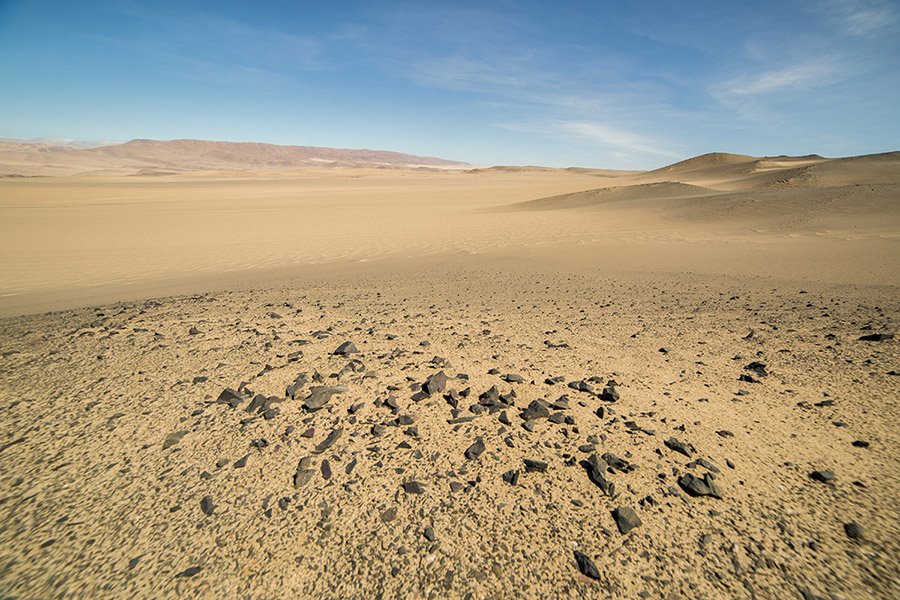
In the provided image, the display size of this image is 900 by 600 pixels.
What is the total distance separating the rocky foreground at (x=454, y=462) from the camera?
63.8 inches

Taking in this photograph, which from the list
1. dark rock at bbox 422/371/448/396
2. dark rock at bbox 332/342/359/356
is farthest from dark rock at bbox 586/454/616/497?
dark rock at bbox 332/342/359/356

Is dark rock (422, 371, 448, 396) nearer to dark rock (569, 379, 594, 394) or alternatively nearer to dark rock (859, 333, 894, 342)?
dark rock (569, 379, 594, 394)

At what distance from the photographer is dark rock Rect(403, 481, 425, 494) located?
6.61 feet

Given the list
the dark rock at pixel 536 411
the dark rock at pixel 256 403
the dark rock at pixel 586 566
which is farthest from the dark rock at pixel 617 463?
the dark rock at pixel 256 403

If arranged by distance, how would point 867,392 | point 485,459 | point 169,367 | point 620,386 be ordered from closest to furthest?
point 485,459 → point 867,392 → point 620,386 → point 169,367

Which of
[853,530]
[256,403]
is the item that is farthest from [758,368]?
[256,403]

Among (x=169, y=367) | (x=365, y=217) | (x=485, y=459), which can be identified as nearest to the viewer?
(x=485, y=459)

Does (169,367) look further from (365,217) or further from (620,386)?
(365,217)

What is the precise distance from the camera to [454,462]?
7.27 feet

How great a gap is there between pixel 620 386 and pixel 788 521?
48.0 inches

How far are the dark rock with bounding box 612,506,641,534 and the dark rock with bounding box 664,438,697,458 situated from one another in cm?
56

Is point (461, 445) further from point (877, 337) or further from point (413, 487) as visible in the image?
point (877, 337)

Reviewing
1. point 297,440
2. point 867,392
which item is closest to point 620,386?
point 867,392

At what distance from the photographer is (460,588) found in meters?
1.57
